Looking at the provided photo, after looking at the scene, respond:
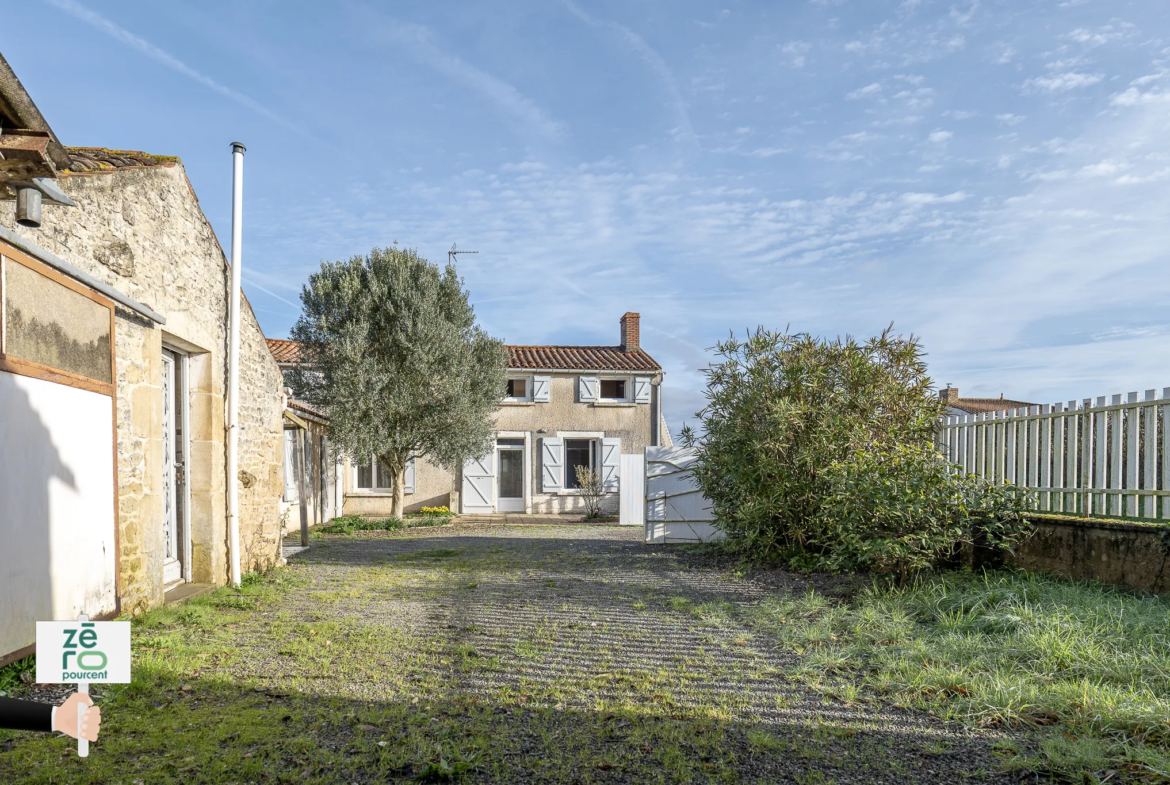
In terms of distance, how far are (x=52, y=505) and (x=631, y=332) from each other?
690 inches

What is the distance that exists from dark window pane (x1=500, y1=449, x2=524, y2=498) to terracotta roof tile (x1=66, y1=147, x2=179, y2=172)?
13.7 metres

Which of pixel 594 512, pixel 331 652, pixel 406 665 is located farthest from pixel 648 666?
pixel 594 512

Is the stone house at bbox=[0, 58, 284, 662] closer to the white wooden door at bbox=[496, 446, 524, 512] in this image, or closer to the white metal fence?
the white metal fence

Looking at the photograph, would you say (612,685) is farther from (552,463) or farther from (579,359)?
(579,359)

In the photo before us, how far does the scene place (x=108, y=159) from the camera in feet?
18.7

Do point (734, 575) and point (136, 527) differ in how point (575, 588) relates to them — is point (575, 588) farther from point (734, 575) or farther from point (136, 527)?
point (136, 527)

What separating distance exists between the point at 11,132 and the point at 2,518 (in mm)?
2003

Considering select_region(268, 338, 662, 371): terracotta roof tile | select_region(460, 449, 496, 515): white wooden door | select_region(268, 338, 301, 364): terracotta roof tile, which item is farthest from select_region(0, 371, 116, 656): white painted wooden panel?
select_region(268, 338, 662, 371): terracotta roof tile

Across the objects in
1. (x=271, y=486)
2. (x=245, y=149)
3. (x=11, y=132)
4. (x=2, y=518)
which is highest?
(x=245, y=149)

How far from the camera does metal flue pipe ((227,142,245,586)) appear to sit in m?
7.22

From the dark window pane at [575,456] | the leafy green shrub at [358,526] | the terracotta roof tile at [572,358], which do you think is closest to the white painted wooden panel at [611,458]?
the dark window pane at [575,456]

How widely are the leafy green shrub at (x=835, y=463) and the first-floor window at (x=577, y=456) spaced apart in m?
9.75

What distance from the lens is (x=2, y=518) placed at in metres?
4.05

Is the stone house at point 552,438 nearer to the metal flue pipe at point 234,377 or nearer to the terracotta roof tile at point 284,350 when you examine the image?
the terracotta roof tile at point 284,350
